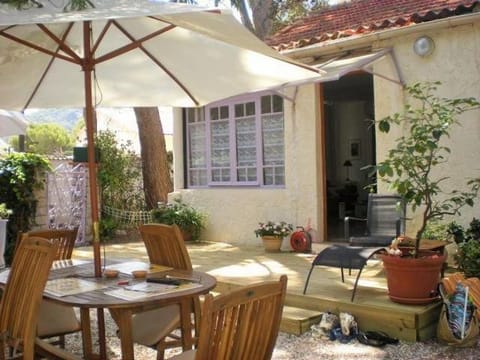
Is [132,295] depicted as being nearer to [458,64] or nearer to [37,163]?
[458,64]

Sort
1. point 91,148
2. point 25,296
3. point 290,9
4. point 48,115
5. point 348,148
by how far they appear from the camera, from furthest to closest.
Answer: point 48,115, point 290,9, point 348,148, point 91,148, point 25,296

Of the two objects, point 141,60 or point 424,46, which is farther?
point 424,46

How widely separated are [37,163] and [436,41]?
6.79m

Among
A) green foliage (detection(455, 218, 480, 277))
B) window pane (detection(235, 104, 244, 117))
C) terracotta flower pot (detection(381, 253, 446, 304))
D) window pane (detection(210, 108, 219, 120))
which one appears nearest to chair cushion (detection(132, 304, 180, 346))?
terracotta flower pot (detection(381, 253, 446, 304))

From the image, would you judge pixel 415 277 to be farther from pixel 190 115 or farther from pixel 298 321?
pixel 190 115

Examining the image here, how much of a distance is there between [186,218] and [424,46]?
5320mm

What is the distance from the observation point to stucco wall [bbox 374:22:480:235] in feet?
23.3

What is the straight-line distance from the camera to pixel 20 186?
31.7ft

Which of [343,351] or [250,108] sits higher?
[250,108]

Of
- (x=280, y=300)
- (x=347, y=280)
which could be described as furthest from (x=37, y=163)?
(x=280, y=300)

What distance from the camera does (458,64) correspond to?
7227 millimetres

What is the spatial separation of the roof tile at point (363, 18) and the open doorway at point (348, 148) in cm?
275

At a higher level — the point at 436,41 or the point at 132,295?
the point at 436,41

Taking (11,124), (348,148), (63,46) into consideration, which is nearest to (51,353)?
(63,46)
